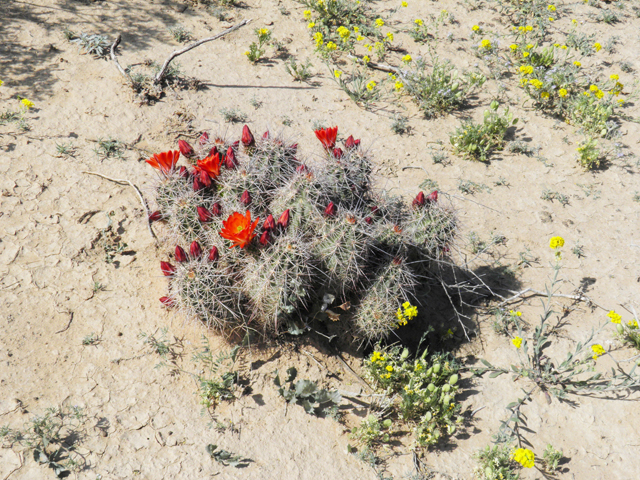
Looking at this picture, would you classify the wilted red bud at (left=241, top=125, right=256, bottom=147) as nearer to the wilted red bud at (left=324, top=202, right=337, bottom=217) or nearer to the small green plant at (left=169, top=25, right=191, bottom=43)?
the wilted red bud at (left=324, top=202, right=337, bottom=217)

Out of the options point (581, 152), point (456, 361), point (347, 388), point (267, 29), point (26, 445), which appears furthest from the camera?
point (267, 29)

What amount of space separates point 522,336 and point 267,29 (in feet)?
15.6

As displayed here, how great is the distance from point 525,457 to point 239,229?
2284 millimetres

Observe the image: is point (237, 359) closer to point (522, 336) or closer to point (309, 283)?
point (309, 283)

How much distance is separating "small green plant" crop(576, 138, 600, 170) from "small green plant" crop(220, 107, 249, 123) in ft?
12.1

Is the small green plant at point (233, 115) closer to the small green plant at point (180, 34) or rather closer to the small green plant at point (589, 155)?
the small green plant at point (180, 34)

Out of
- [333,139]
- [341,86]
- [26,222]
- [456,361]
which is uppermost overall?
[333,139]

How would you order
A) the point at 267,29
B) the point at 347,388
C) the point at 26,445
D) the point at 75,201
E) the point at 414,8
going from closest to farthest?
the point at 26,445 < the point at 347,388 < the point at 75,201 < the point at 267,29 < the point at 414,8

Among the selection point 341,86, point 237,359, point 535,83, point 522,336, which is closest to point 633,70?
point 535,83

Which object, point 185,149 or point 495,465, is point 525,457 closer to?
point 495,465

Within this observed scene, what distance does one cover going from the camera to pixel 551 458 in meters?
3.20

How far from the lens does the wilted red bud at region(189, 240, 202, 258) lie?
3.10 m

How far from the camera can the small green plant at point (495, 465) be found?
3109 mm

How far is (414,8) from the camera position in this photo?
23.2 ft
